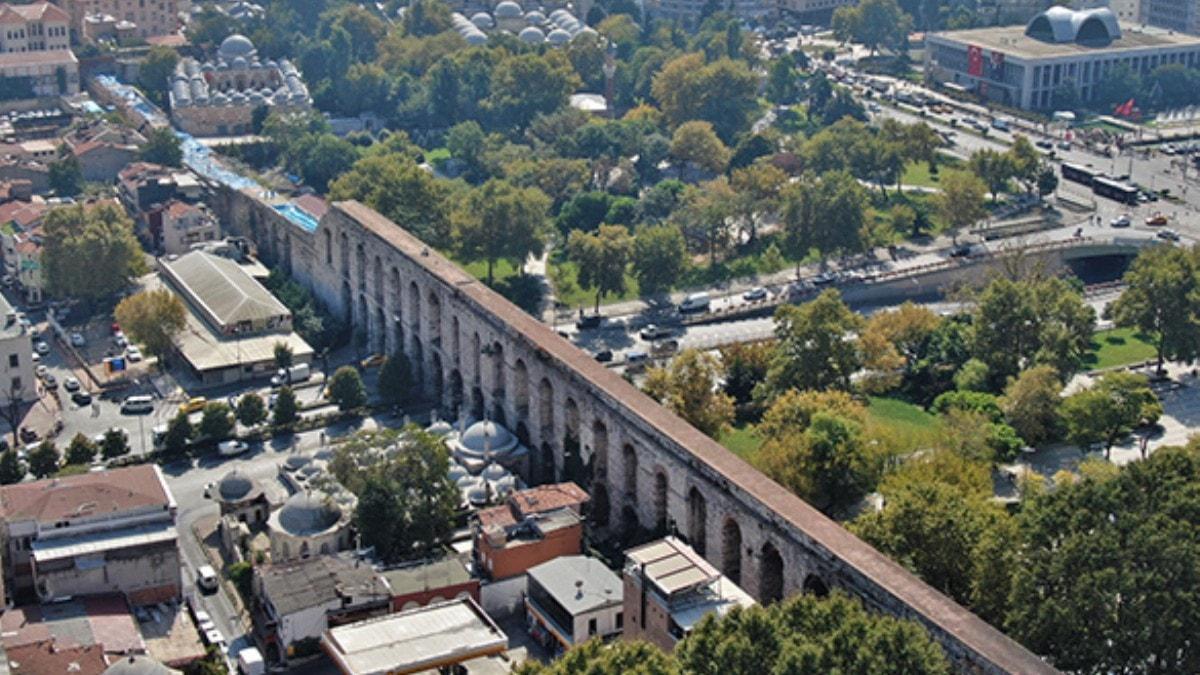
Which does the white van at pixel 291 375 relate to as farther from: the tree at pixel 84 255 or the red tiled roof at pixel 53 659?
the red tiled roof at pixel 53 659

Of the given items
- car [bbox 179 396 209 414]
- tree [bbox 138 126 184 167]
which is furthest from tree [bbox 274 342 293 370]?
tree [bbox 138 126 184 167]

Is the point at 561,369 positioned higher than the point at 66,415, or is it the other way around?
the point at 561,369

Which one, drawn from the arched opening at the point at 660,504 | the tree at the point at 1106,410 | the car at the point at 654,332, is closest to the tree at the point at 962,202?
the car at the point at 654,332

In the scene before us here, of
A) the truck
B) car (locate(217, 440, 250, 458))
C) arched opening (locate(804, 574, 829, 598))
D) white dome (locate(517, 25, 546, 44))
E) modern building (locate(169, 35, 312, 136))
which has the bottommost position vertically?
the truck

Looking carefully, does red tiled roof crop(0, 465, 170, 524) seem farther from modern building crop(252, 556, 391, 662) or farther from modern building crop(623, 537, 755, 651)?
modern building crop(623, 537, 755, 651)

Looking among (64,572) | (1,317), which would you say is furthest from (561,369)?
(1,317)

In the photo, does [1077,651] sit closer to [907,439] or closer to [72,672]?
[907,439]

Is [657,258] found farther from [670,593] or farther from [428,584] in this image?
[670,593]
